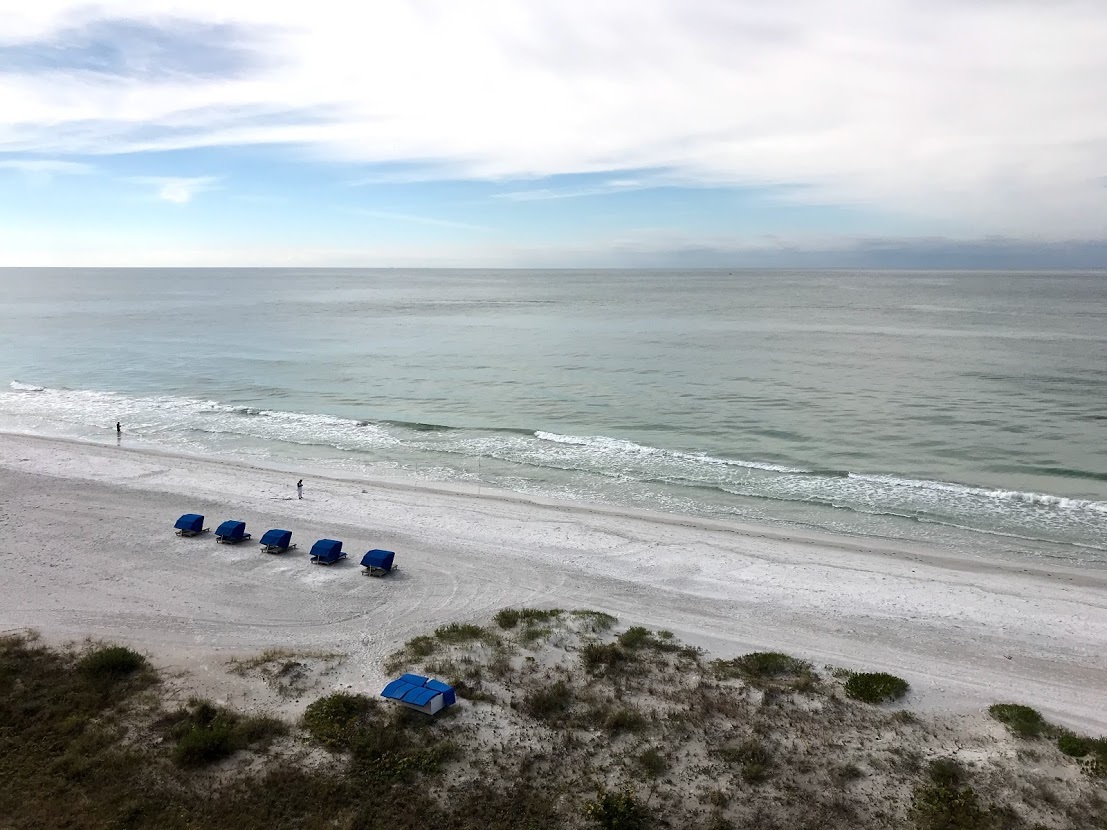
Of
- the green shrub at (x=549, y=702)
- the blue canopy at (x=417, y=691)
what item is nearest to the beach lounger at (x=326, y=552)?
the blue canopy at (x=417, y=691)

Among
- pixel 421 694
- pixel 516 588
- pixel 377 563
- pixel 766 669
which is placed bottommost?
pixel 516 588

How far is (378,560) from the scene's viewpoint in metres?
21.3

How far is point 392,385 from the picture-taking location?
56.3m

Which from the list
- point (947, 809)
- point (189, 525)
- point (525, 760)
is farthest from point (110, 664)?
point (947, 809)

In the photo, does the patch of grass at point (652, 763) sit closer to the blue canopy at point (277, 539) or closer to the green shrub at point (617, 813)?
the green shrub at point (617, 813)

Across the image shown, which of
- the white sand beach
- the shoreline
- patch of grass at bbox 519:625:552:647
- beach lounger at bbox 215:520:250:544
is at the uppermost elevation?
→ beach lounger at bbox 215:520:250:544

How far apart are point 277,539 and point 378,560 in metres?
3.90

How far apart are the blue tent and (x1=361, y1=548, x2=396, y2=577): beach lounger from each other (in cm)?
690

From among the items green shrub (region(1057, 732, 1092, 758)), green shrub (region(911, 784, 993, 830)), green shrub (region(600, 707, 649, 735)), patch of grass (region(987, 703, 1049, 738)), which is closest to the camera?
green shrub (region(911, 784, 993, 830))

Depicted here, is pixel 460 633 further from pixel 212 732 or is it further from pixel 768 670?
pixel 768 670

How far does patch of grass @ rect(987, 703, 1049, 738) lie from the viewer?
14.2m

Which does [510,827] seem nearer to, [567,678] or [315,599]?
[567,678]

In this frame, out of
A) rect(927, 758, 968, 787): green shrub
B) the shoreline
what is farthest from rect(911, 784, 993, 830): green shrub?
the shoreline

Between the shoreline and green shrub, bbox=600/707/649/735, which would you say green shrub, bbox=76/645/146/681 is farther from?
the shoreline
